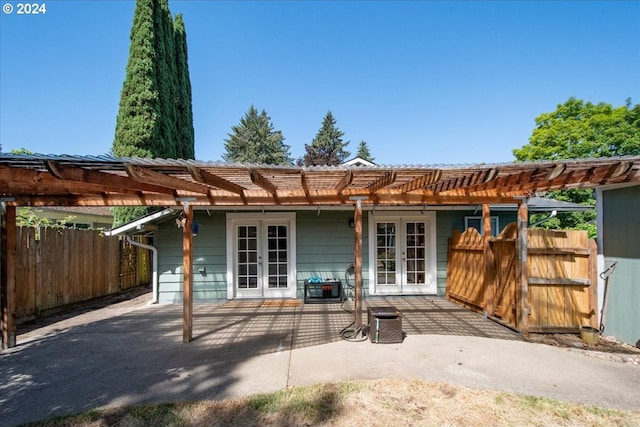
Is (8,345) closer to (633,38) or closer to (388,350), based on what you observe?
(388,350)

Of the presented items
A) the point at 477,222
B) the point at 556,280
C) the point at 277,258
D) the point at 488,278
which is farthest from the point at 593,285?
the point at 277,258

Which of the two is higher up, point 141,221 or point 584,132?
point 584,132

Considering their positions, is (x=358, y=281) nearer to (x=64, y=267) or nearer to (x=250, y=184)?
(x=250, y=184)

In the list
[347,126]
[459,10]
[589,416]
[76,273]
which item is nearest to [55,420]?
[589,416]

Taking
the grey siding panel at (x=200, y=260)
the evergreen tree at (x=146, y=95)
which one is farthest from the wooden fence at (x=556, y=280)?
the evergreen tree at (x=146, y=95)

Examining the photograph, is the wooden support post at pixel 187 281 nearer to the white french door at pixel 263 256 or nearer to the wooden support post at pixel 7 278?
the wooden support post at pixel 7 278

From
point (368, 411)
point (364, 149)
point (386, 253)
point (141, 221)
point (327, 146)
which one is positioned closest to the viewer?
point (368, 411)

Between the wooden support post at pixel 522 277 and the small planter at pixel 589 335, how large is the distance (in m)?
0.65

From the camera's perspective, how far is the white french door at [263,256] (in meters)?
7.16

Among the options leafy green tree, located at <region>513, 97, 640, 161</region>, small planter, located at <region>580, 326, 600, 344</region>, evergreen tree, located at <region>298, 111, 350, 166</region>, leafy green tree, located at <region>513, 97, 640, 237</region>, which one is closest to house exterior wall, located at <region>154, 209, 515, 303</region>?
small planter, located at <region>580, 326, 600, 344</region>

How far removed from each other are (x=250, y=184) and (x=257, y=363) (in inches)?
92.4

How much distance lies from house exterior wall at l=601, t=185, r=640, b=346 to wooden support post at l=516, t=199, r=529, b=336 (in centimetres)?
108

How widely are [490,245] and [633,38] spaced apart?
9.04m

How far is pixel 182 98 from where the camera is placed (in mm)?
13953
